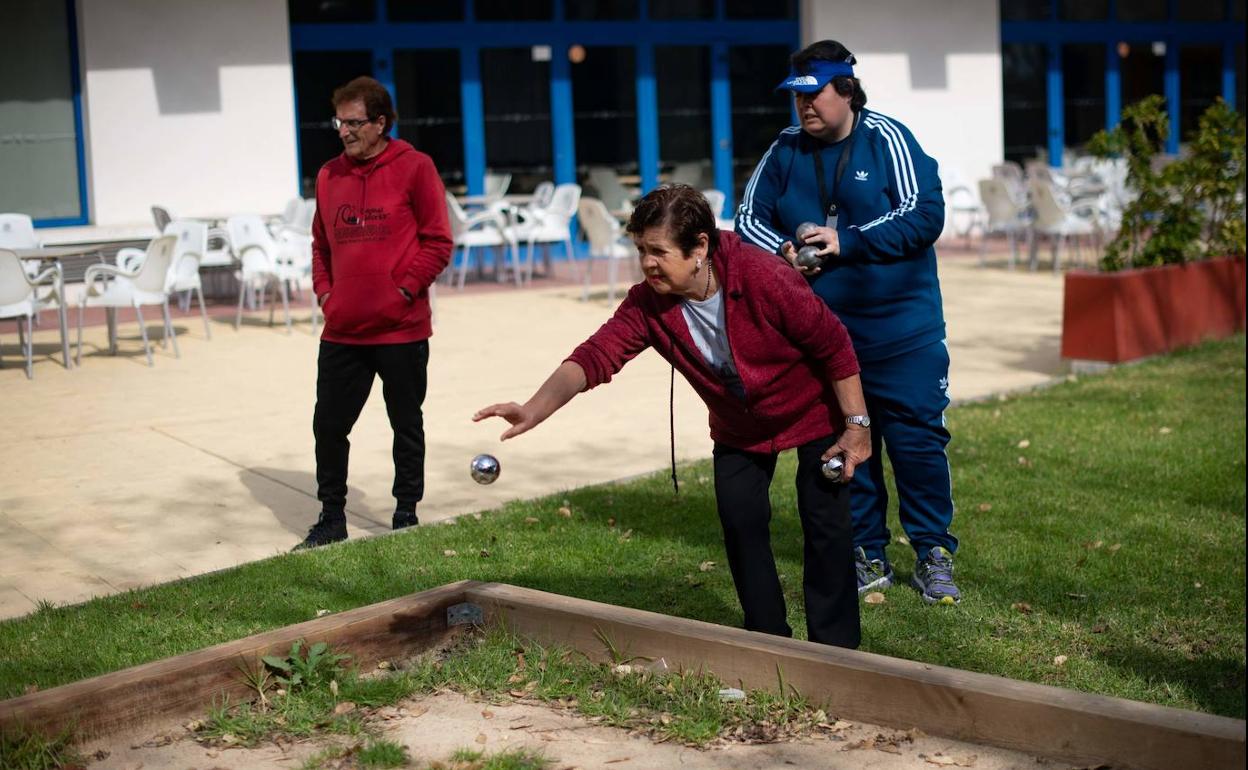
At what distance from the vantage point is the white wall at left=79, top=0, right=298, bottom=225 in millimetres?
17469

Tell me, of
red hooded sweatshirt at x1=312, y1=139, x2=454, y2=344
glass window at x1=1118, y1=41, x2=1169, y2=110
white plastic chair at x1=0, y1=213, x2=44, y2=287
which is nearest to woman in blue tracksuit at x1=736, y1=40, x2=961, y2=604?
red hooded sweatshirt at x1=312, y1=139, x2=454, y2=344

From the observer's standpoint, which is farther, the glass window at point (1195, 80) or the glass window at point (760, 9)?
the glass window at point (1195, 80)

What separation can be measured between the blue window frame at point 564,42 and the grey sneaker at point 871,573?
14.8 m

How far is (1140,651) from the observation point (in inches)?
192

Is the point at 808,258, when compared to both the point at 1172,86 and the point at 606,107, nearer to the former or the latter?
the point at 606,107

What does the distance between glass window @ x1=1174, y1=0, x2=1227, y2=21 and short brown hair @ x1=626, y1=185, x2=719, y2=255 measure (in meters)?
24.7

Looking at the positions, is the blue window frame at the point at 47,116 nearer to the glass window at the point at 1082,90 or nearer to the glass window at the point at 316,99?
the glass window at the point at 316,99

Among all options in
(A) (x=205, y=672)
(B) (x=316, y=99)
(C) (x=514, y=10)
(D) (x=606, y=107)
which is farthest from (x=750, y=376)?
(D) (x=606, y=107)

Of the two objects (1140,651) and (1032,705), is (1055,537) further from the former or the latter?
(1032,705)

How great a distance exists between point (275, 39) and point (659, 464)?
1188cm

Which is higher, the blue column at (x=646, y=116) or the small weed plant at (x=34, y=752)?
the blue column at (x=646, y=116)

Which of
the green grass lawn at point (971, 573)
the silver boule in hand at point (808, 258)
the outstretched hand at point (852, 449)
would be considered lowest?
the green grass lawn at point (971, 573)

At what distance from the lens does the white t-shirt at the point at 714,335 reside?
4.30m

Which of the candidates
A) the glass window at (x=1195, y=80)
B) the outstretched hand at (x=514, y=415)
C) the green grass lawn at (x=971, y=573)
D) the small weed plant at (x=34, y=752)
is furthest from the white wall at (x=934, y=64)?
the small weed plant at (x=34, y=752)
